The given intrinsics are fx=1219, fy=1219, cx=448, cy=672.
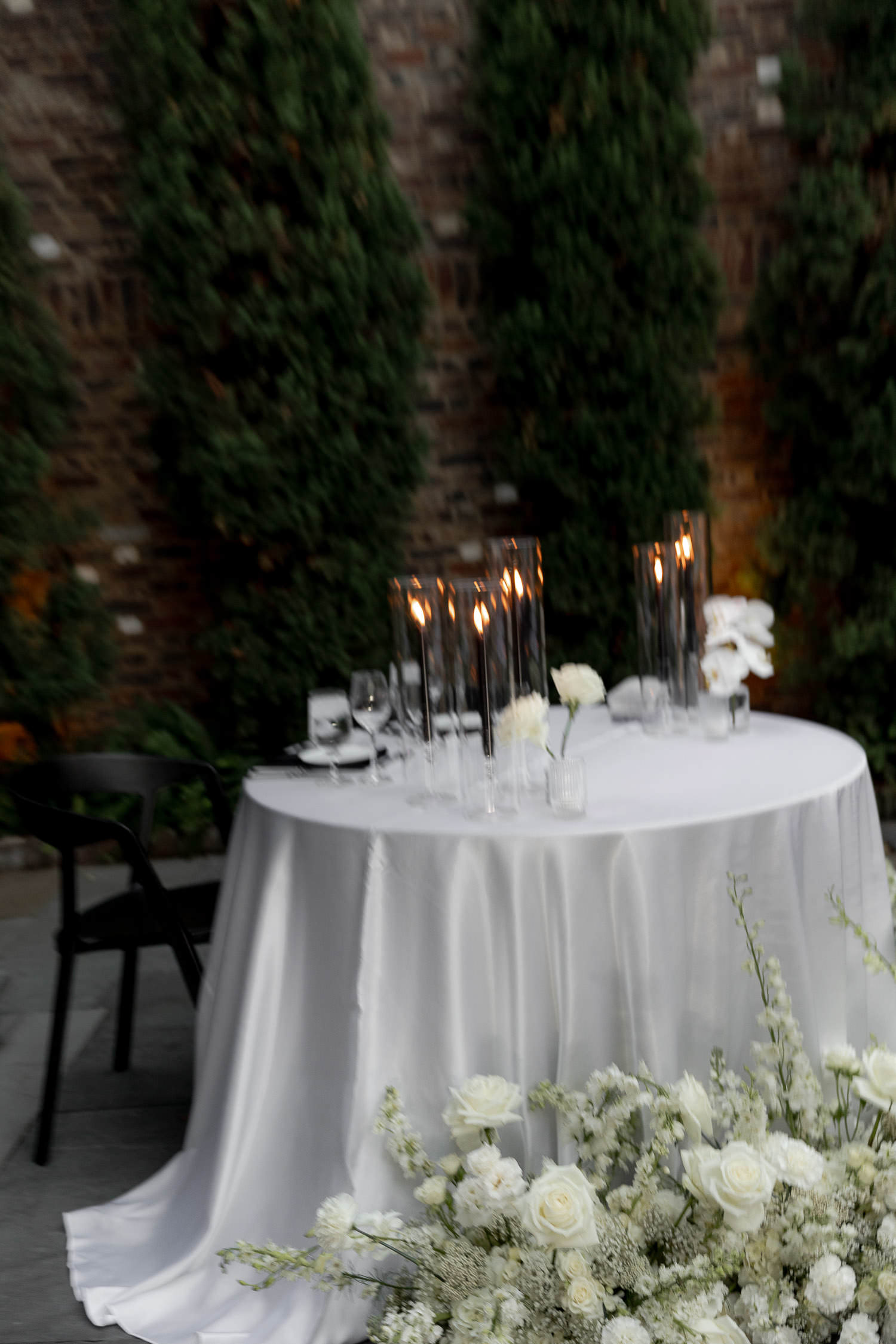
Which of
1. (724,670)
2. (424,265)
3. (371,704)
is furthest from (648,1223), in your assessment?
(424,265)

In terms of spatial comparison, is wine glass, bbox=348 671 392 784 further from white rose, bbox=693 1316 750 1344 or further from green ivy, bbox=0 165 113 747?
green ivy, bbox=0 165 113 747

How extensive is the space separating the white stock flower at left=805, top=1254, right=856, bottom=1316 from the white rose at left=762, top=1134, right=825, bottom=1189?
4.0 inches

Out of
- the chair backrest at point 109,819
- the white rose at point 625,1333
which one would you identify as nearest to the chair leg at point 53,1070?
the chair backrest at point 109,819

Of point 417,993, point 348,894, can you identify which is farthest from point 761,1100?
point 348,894

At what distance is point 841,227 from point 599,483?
135 centimetres

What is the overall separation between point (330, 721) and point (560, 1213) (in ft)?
3.53

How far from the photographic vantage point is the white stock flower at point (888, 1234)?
67.6 inches

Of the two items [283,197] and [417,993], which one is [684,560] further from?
[283,197]

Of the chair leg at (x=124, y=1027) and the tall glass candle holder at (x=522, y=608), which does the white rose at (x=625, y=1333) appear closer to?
the tall glass candle holder at (x=522, y=608)

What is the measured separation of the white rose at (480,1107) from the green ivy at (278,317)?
320 centimetres

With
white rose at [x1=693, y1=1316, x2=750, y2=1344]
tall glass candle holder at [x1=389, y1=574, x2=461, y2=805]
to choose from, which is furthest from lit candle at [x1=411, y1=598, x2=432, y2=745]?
white rose at [x1=693, y1=1316, x2=750, y2=1344]

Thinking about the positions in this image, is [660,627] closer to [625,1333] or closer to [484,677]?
[484,677]

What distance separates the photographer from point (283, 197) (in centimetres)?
481

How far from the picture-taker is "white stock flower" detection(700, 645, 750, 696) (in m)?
2.60
